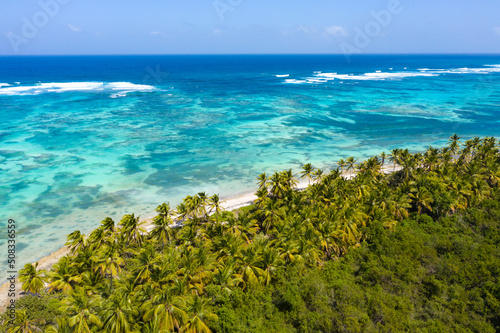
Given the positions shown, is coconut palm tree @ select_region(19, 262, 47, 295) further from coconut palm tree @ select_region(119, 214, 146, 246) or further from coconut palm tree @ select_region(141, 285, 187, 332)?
coconut palm tree @ select_region(141, 285, 187, 332)

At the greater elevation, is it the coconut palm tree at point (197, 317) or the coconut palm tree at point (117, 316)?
the coconut palm tree at point (117, 316)

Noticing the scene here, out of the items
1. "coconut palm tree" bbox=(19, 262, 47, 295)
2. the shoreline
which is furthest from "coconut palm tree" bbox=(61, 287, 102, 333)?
the shoreline

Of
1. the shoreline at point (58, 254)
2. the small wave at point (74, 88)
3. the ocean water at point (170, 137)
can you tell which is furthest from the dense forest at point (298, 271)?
the small wave at point (74, 88)

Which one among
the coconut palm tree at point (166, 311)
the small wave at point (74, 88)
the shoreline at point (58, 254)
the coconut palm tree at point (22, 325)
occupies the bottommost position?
the shoreline at point (58, 254)

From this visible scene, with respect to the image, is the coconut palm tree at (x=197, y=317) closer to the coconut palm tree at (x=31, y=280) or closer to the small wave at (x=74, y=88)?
the coconut palm tree at (x=31, y=280)

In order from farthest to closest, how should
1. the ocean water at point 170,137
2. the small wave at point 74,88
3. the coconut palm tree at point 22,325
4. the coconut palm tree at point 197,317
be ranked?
the small wave at point 74,88 < the ocean water at point 170,137 < the coconut palm tree at point 197,317 < the coconut palm tree at point 22,325

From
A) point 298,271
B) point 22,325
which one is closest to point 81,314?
point 22,325

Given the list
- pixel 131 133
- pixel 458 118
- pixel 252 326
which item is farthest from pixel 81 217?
pixel 458 118
